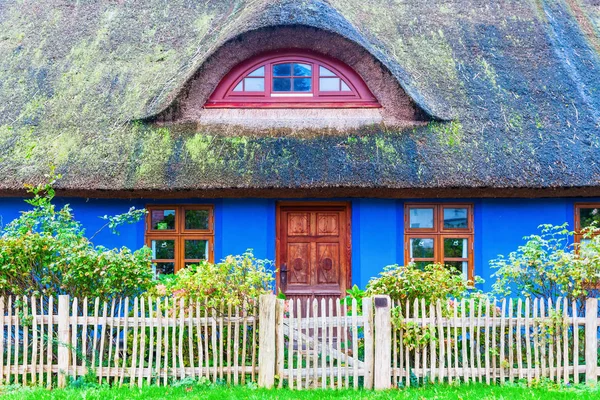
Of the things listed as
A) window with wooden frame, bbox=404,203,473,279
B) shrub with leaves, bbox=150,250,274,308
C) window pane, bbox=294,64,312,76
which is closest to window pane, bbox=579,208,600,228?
window with wooden frame, bbox=404,203,473,279

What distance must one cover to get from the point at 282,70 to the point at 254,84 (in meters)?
0.49

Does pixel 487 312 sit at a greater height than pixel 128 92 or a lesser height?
lesser

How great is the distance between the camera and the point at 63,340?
5.04 m

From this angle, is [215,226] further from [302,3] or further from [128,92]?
[302,3]

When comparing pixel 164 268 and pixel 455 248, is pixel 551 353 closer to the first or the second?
pixel 455 248

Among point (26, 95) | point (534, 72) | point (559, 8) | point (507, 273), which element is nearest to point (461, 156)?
point (507, 273)

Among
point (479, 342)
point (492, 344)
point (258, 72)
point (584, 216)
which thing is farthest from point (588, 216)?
point (258, 72)

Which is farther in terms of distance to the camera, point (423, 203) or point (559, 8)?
point (559, 8)

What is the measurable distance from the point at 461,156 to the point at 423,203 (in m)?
0.91

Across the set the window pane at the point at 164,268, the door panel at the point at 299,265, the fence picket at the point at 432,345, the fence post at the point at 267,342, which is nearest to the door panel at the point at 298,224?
the door panel at the point at 299,265

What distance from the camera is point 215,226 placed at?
24.1 feet

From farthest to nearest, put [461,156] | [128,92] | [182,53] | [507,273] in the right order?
1. [182,53]
2. [128,92]
3. [461,156]
4. [507,273]

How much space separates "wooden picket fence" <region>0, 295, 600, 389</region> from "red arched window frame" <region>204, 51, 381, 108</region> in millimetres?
3572

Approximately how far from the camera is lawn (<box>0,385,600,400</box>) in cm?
462
